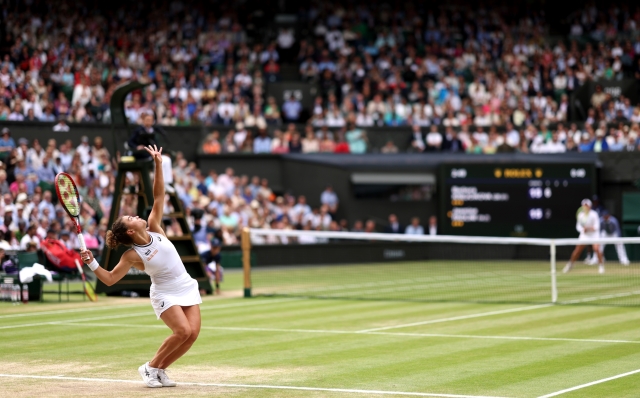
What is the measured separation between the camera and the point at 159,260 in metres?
9.55

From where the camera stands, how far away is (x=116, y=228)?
9.37m

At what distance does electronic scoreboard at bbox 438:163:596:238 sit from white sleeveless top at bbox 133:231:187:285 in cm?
2261

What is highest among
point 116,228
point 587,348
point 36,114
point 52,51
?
point 52,51

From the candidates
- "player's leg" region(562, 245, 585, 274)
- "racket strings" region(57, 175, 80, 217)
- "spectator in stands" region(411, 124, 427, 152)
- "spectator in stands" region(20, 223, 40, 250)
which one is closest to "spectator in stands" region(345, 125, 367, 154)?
"spectator in stands" region(411, 124, 427, 152)

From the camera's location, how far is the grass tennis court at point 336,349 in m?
9.85

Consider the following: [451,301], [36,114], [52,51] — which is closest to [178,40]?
[52,51]

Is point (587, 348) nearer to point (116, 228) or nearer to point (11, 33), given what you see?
point (116, 228)

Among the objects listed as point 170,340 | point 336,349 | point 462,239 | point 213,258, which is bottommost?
Answer: point 336,349

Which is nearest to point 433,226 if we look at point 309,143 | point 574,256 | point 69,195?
point 309,143

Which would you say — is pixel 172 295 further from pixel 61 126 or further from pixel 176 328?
pixel 61 126

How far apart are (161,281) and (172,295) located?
17 centimetres

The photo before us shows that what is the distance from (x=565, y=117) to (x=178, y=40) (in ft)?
45.5

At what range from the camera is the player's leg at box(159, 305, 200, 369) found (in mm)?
9586

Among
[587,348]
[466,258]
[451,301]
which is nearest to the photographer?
[587,348]
